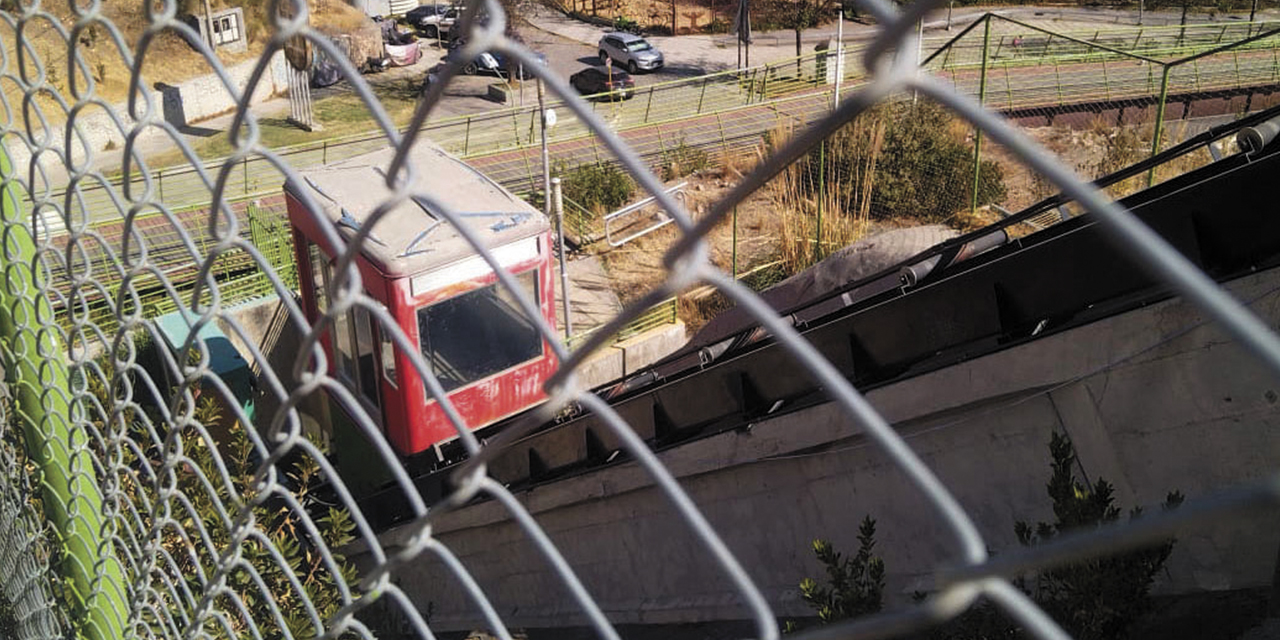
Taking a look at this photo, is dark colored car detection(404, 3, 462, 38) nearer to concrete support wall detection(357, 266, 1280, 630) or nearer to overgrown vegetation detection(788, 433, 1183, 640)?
concrete support wall detection(357, 266, 1280, 630)

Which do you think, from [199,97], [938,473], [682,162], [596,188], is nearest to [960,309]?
[938,473]

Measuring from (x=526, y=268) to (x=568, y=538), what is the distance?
1.89 metres

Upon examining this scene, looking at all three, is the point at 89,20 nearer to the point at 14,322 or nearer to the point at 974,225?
the point at 14,322

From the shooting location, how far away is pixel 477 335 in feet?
23.6

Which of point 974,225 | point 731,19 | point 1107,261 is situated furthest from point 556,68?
point 1107,261

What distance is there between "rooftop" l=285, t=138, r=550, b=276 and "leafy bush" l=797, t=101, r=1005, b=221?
22.8ft

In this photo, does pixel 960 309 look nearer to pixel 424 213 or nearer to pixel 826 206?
pixel 424 213

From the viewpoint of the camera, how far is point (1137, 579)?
3713mm

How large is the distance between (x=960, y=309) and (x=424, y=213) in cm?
383

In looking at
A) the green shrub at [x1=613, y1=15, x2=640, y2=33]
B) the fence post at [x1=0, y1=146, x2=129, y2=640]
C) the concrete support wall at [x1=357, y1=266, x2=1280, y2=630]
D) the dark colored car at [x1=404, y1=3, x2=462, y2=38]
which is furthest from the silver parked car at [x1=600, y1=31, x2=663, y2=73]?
the fence post at [x1=0, y1=146, x2=129, y2=640]

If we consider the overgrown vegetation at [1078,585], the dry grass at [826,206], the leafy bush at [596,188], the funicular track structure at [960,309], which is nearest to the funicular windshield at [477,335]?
the funicular track structure at [960,309]

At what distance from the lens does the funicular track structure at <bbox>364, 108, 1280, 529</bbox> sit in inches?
155

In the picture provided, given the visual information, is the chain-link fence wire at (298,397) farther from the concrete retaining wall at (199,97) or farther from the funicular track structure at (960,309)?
the concrete retaining wall at (199,97)

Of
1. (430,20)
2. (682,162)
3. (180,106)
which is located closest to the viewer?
(682,162)
